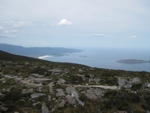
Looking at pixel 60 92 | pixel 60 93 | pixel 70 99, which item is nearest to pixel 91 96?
pixel 70 99

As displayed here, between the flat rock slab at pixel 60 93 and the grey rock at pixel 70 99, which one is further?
the flat rock slab at pixel 60 93

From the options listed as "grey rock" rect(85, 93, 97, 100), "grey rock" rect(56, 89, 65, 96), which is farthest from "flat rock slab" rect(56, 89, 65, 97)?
"grey rock" rect(85, 93, 97, 100)

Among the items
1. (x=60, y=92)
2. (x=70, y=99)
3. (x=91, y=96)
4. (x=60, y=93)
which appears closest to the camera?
(x=70, y=99)

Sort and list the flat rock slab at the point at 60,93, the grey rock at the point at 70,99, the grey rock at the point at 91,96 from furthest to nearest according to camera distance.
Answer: the flat rock slab at the point at 60,93 → the grey rock at the point at 91,96 → the grey rock at the point at 70,99

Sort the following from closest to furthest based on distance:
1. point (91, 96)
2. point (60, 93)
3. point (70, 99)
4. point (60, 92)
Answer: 1. point (70, 99)
2. point (91, 96)
3. point (60, 93)
4. point (60, 92)

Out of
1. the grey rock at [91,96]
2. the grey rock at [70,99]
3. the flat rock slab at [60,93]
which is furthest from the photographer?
the flat rock slab at [60,93]

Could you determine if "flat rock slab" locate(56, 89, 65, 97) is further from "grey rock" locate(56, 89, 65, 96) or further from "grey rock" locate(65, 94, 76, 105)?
"grey rock" locate(65, 94, 76, 105)

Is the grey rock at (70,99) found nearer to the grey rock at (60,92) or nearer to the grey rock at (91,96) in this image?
the grey rock at (60,92)

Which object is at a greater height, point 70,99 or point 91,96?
point 91,96

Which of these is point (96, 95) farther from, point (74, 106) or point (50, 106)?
point (50, 106)

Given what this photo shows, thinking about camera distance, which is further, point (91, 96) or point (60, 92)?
point (60, 92)

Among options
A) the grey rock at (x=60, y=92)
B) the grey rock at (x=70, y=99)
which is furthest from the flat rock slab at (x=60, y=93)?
the grey rock at (x=70, y=99)

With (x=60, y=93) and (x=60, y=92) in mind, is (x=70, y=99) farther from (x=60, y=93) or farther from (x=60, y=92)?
(x=60, y=92)
